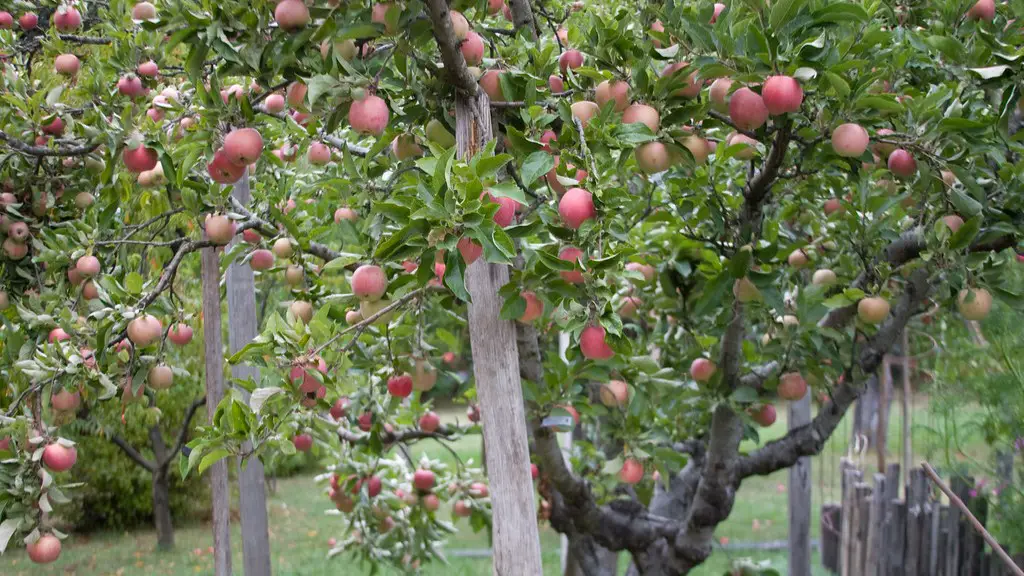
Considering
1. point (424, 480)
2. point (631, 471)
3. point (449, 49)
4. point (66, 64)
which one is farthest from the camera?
point (424, 480)

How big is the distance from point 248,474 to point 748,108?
2010 millimetres

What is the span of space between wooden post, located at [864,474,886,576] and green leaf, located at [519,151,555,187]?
10.6ft

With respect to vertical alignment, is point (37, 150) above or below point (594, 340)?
above

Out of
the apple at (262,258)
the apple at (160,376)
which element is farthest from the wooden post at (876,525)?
the apple at (160,376)

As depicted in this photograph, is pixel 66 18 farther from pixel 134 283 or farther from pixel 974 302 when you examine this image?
pixel 974 302

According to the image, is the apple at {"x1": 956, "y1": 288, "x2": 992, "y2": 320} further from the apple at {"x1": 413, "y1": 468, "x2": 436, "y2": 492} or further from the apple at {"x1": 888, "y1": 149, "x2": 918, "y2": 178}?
the apple at {"x1": 413, "y1": 468, "x2": 436, "y2": 492}

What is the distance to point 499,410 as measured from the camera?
4.45 ft

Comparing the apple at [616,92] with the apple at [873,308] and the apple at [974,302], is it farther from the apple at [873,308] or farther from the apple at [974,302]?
the apple at [873,308]

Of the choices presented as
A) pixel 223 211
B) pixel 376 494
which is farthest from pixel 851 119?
pixel 376 494

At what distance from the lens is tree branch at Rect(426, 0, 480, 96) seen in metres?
1.21

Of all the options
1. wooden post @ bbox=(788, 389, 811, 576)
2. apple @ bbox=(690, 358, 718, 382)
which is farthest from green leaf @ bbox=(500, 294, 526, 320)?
wooden post @ bbox=(788, 389, 811, 576)

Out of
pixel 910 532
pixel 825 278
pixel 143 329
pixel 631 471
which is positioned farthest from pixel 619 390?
pixel 910 532

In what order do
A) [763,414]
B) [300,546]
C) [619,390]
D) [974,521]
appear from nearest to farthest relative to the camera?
1. [974,521]
2. [619,390]
3. [763,414]
4. [300,546]

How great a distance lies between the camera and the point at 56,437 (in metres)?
1.98
